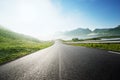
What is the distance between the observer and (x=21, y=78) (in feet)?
18.3

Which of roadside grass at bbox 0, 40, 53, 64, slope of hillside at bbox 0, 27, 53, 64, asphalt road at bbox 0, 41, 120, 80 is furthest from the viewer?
slope of hillside at bbox 0, 27, 53, 64

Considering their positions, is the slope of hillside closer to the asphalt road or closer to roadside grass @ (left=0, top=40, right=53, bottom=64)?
roadside grass @ (left=0, top=40, right=53, bottom=64)

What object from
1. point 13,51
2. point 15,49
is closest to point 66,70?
point 13,51

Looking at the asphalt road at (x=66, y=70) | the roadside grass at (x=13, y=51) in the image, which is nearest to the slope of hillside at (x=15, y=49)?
the roadside grass at (x=13, y=51)

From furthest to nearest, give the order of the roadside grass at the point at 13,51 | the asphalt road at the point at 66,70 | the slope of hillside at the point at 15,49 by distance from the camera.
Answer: the slope of hillside at the point at 15,49, the roadside grass at the point at 13,51, the asphalt road at the point at 66,70

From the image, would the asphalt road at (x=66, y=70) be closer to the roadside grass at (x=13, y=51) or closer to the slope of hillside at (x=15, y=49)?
the roadside grass at (x=13, y=51)

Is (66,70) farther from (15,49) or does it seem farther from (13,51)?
(15,49)

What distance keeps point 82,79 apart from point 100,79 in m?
0.68

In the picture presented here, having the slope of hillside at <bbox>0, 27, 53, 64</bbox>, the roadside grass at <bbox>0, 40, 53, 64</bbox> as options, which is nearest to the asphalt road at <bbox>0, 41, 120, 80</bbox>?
the roadside grass at <bbox>0, 40, 53, 64</bbox>

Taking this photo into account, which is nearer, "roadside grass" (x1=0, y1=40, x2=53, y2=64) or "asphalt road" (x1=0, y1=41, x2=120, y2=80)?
"asphalt road" (x1=0, y1=41, x2=120, y2=80)

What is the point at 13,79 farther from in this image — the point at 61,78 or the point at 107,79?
the point at 107,79

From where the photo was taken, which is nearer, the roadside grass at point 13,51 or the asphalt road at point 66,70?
the asphalt road at point 66,70

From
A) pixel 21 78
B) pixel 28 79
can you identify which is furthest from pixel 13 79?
pixel 28 79

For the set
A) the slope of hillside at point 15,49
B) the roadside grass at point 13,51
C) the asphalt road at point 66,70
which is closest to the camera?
→ the asphalt road at point 66,70
